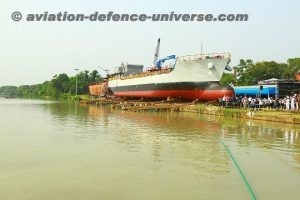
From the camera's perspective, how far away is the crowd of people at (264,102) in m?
24.9

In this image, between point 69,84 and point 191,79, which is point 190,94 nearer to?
point 191,79

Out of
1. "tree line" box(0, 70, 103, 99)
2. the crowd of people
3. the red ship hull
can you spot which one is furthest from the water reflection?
"tree line" box(0, 70, 103, 99)

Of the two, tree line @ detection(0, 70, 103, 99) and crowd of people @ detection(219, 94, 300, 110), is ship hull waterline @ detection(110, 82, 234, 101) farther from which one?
tree line @ detection(0, 70, 103, 99)

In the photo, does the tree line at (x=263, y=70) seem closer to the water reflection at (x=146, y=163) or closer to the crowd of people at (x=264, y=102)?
the crowd of people at (x=264, y=102)

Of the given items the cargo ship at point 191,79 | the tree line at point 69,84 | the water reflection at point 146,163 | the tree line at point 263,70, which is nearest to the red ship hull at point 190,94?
the cargo ship at point 191,79

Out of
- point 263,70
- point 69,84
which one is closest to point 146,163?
point 263,70

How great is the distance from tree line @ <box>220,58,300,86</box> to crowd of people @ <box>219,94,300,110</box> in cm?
3539

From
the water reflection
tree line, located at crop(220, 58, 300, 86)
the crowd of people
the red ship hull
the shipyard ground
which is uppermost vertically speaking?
tree line, located at crop(220, 58, 300, 86)

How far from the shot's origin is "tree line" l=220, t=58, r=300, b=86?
64.1 metres

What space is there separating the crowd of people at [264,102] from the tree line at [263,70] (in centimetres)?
3539

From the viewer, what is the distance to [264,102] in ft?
91.4

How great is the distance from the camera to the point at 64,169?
9.98 m

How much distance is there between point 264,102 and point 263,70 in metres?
38.2

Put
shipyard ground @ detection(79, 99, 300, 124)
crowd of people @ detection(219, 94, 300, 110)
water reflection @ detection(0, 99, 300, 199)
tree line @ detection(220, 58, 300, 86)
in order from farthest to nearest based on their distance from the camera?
tree line @ detection(220, 58, 300, 86)
crowd of people @ detection(219, 94, 300, 110)
shipyard ground @ detection(79, 99, 300, 124)
water reflection @ detection(0, 99, 300, 199)
